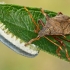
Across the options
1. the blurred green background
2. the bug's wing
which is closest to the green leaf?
the bug's wing

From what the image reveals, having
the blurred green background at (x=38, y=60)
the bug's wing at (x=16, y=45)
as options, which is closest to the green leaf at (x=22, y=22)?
the bug's wing at (x=16, y=45)

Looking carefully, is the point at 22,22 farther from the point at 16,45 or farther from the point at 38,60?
the point at 38,60

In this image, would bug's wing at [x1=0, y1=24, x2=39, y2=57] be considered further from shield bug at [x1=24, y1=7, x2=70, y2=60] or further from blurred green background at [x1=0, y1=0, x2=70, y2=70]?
blurred green background at [x1=0, y1=0, x2=70, y2=70]

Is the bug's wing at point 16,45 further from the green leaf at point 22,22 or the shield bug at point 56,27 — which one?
the shield bug at point 56,27

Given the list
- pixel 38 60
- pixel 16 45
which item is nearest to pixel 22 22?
pixel 16 45

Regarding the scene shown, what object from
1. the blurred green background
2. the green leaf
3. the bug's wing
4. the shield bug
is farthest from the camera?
the blurred green background

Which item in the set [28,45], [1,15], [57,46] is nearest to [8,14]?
[1,15]

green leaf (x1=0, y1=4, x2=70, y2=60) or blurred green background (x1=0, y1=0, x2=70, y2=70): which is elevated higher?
green leaf (x1=0, y1=4, x2=70, y2=60)

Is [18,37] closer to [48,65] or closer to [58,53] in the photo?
[58,53]
